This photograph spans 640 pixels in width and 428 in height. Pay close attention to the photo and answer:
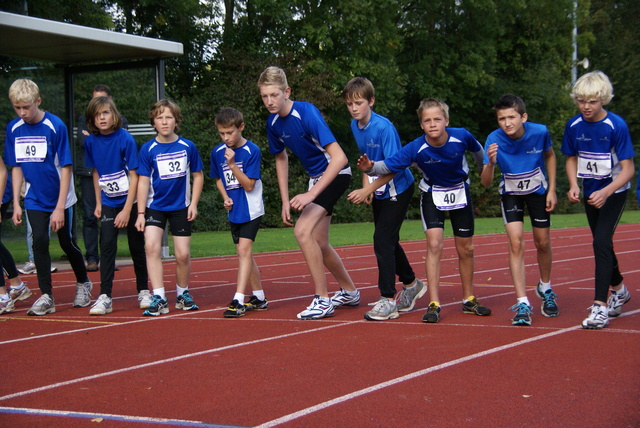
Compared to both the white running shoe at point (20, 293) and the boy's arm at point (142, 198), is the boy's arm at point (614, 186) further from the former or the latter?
the white running shoe at point (20, 293)

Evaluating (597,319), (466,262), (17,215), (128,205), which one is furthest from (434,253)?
(17,215)

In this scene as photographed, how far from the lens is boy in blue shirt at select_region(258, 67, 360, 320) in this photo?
22.7 ft

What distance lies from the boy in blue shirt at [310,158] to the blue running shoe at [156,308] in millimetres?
1325

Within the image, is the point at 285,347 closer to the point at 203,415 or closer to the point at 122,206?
the point at 203,415

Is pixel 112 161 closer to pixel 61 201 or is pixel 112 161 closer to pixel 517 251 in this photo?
pixel 61 201

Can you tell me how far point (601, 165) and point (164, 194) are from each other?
3783 millimetres

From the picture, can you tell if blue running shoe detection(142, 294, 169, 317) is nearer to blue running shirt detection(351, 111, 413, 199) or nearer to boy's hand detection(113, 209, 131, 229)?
boy's hand detection(113, 209, 131, 229)

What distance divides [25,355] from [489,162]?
3724mm

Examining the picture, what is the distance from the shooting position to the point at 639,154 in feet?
133

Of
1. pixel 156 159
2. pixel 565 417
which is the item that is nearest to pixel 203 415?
pixel 565 417

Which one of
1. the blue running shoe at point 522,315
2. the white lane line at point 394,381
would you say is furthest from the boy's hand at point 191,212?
the white lane line at point 394,381

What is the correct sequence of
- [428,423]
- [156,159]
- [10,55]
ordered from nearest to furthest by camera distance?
[428,423] < [156,159] < [10,55]

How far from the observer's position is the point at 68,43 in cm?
1222

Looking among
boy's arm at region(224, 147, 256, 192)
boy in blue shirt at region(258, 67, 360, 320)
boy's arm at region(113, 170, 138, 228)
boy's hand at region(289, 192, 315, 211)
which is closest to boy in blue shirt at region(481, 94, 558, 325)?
boy in blue shirt at region(258, 67, 360, 320)
